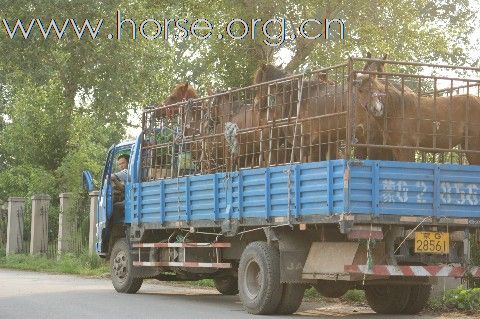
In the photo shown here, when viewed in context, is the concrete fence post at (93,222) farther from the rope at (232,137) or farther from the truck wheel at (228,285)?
the rope at (232,137)

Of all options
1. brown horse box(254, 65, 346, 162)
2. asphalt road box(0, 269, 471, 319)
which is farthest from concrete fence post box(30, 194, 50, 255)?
brown horse box(254, 65, 346, 162)

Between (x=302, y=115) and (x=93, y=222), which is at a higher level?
(x=302, y=115)

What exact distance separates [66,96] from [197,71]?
1263 centimetres

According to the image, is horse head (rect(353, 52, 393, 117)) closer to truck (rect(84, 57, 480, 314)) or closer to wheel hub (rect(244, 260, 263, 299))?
truck (rect(84, 57, 480, 314))

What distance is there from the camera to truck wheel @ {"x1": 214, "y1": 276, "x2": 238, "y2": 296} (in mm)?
18297

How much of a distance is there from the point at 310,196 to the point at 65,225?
18.0m

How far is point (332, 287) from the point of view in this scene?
46.5ft

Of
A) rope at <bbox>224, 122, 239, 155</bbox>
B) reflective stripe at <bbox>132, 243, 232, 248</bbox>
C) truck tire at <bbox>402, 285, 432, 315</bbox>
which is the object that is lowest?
truck tire at <bbox>402, 285, 432, 315</bbox>

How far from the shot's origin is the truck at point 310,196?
1257 cm

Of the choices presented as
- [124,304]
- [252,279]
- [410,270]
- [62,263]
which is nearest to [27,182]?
[62,263]

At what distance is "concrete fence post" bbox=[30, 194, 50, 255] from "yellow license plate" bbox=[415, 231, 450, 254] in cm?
2106

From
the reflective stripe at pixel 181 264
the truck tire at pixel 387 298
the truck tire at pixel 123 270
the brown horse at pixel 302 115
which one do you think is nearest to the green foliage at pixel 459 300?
the truck tire at pixel 387 298

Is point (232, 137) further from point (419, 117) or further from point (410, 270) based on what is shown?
point (410, 270)

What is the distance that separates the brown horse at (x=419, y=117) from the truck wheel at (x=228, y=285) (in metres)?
5.25
